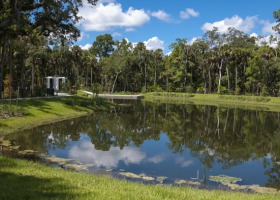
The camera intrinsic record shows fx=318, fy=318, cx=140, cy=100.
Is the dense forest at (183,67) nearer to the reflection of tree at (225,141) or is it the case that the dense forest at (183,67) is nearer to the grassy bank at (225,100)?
the grassy bank at (225,100)

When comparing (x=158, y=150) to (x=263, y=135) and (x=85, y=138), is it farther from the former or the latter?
(x=263, y=135)

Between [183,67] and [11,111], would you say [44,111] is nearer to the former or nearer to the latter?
[11,111]

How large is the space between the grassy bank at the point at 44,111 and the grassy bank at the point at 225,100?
101 feet

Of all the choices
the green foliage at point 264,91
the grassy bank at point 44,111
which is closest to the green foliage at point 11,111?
the grassy bank at point 44,111

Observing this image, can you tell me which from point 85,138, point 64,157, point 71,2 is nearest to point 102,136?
point 85,138

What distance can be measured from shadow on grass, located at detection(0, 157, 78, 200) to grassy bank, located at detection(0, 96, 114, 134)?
13143 mm

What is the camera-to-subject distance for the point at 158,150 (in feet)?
64.5

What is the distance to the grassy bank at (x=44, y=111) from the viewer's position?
77.2 ft

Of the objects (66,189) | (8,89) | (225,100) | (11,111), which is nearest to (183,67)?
(225,100)

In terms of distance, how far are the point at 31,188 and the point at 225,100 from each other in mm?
66881

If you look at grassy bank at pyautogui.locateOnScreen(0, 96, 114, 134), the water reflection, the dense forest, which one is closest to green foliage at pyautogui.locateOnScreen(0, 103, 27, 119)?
grassy bank at pyautogui.locateOnScreen(0, 96, 114, 134)

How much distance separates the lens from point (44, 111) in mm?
30391

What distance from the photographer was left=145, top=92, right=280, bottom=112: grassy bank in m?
62.3

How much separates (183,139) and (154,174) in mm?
9372
